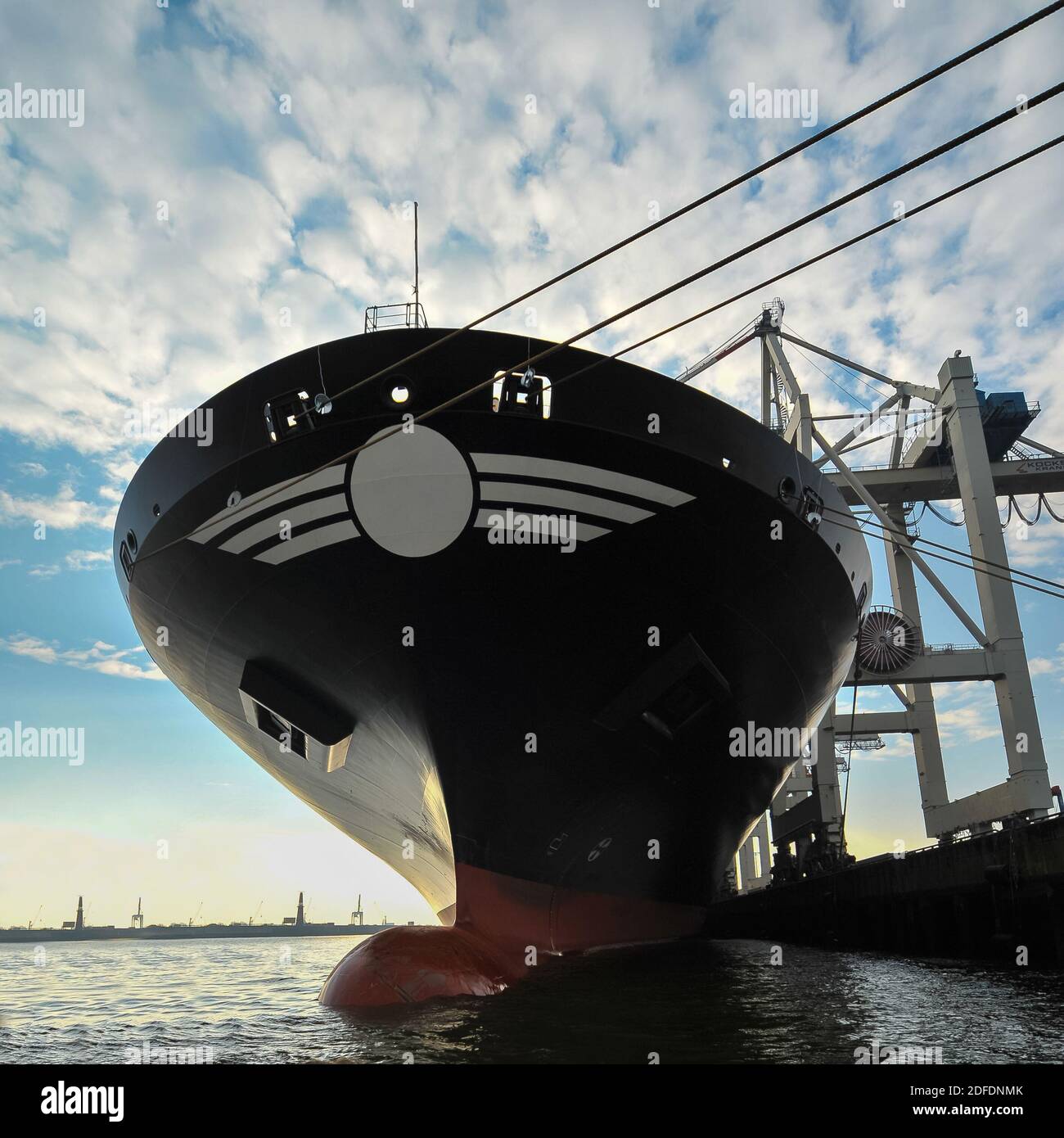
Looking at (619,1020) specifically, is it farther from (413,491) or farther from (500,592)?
(413,491)

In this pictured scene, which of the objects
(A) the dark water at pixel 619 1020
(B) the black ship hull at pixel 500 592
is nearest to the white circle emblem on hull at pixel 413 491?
(B) the black ship hull at pixel 500 592

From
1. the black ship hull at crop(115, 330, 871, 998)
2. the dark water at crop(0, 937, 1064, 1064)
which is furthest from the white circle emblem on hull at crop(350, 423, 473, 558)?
the dark water at crop(0, 937, 1064, 1064)

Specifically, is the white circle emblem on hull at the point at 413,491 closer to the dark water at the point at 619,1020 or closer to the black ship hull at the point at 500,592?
the black ship hull at the point at 500,592

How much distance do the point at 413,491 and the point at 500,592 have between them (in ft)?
3.99

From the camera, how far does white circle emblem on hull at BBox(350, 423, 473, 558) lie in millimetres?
6727

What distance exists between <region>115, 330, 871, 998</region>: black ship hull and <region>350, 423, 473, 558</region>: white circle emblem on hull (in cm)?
2

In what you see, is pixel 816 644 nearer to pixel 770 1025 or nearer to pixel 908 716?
pixel 770 1025

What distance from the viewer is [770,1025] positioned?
552 centimetres

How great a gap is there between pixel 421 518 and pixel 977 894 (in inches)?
334

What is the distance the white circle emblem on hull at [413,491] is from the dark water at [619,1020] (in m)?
3.72

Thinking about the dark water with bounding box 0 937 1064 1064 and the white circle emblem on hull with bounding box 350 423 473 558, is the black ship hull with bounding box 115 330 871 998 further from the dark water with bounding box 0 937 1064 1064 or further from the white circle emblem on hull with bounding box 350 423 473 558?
the dark water with bounding box 0 937 1064 1064
